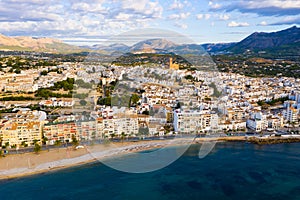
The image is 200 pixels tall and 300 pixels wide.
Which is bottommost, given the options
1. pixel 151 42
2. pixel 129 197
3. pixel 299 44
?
pixel 129 197

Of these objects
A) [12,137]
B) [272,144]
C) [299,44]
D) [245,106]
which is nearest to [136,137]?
[12,137]

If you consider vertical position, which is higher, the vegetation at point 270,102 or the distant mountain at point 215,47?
the distant mountain at point 215,47

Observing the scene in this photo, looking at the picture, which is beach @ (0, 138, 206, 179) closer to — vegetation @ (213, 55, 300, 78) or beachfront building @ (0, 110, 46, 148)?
beachfront building @ (0, 110, 46, 148)

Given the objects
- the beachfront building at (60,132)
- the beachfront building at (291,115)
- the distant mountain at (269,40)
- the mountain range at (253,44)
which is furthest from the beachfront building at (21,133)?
the distant mountain at (269,40)

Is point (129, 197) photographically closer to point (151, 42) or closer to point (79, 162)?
point (79, 162)

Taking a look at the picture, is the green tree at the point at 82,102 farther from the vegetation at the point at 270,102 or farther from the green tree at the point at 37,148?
the vegetation at the point at 270,102

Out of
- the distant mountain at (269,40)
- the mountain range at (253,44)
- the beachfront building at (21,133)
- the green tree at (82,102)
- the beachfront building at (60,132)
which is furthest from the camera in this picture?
the distant mountain at (269,40)

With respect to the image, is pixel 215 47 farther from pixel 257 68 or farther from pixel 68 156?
pixel 68 156

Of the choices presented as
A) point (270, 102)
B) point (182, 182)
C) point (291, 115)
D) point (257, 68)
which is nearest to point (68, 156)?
point (182, 182)
